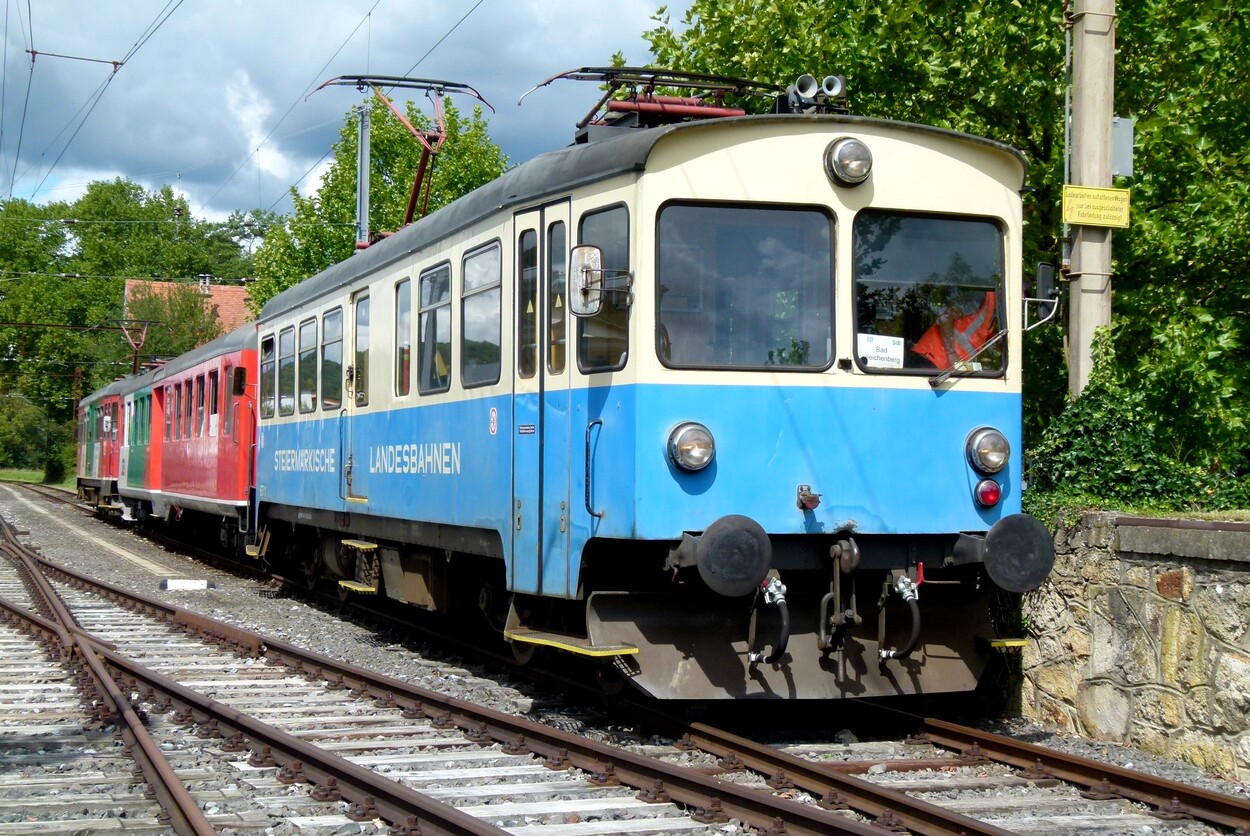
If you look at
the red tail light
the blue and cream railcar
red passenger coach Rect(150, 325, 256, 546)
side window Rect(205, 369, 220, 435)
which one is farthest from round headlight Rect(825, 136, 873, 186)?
side window Rect(205, 369, 220, 435)

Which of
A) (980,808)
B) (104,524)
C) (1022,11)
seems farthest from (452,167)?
(980,808)

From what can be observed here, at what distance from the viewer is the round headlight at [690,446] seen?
6840mm

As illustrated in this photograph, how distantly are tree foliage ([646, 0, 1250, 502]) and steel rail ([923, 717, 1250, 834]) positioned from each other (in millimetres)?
2238

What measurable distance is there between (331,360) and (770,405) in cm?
635

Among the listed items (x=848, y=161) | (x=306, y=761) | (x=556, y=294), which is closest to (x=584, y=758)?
(x=306, y=761)

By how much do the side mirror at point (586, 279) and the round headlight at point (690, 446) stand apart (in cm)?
77

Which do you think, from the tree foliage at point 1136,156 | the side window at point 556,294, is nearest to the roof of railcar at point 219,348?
the tree foliage at point 1136,156

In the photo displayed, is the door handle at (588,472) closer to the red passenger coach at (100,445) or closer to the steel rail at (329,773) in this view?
the steel rail at (329,773)

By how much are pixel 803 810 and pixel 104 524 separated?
30.3 m

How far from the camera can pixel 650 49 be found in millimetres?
15930

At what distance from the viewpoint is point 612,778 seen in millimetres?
6262

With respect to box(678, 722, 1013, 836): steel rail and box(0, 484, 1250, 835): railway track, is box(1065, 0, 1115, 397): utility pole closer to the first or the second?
box(0, 484, 1250, 835): railway track

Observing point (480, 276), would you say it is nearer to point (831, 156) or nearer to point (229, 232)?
point (831, 156)

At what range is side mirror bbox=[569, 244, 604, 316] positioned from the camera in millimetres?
7016
